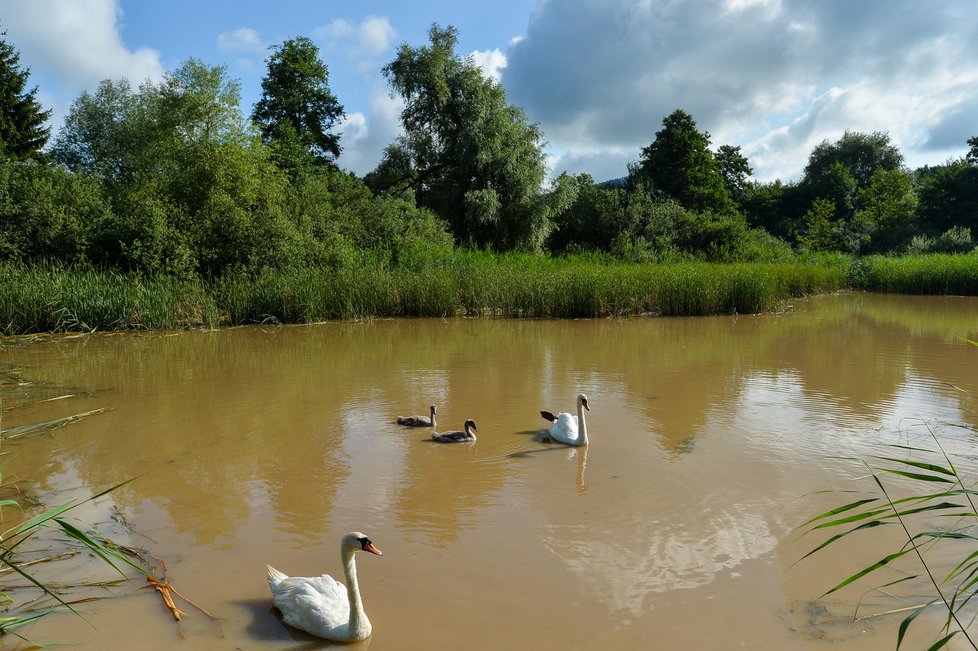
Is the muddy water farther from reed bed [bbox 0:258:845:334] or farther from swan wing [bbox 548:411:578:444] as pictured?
reed bed [bbox 0:258:845:334]

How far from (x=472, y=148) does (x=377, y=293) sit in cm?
1413

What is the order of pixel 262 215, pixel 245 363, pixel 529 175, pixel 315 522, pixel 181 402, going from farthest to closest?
pixel 529 175 → pixel 262 215 → pixel 245 363 → pixel 181 402 → pixel 315 522

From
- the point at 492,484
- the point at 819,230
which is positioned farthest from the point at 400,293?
the point at 819,230

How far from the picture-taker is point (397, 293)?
19.1 meters

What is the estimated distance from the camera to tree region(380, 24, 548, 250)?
30.7 metres

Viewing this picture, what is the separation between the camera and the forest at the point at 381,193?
20.3 meters

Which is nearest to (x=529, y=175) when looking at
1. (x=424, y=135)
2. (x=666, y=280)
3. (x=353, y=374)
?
(x=424, y=135)

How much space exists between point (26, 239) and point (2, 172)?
2521 millimetres

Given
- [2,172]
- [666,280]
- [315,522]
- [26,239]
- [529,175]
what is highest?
[529,175]

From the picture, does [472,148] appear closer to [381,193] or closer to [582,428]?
[381,193]

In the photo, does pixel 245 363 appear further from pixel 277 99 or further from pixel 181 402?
pixel 277 99

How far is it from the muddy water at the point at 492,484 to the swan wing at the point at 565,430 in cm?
12

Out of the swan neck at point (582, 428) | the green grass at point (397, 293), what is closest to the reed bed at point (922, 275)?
the green grass at point (397, 293)

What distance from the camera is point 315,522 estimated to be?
5.14 metres
